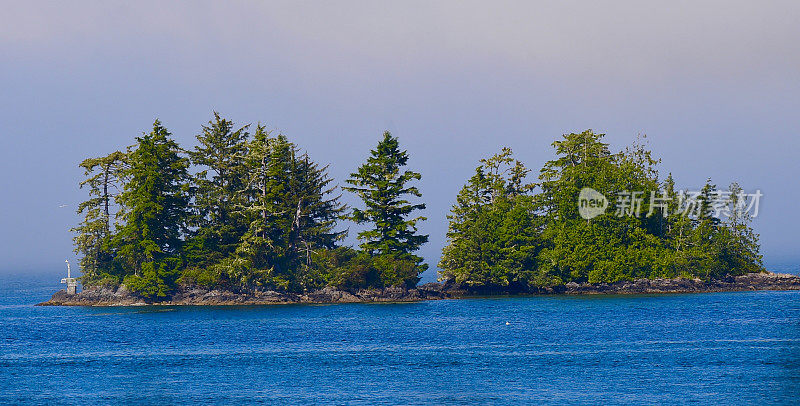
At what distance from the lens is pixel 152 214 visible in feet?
317

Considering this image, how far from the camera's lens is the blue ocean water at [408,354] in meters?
50.0

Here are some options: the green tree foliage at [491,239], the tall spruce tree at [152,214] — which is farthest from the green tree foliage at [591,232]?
the tall spruce tree at [152,214]

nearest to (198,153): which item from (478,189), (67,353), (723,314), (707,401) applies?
(478,189)

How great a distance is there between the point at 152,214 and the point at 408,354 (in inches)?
1728

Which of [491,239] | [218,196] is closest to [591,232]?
[491,239]

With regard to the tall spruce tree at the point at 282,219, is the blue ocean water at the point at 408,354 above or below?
below

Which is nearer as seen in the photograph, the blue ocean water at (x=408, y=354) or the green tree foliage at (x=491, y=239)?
the blue ocean water at (x=408, y=354)

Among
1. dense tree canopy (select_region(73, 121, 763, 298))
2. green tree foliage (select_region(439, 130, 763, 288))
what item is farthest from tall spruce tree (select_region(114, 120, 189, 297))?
green tree foliage (select_region(439, 130, 763, 288))

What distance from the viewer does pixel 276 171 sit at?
10025 cm

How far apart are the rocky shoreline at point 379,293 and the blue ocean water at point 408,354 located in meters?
4.08

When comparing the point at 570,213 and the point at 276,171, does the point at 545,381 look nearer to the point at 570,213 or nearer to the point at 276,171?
the point at 276,171

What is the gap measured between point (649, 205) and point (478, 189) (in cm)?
2338

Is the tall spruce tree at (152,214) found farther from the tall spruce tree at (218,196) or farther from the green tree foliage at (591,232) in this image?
the green tree foliage at (591,232)

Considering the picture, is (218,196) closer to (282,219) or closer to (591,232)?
(282,219)
